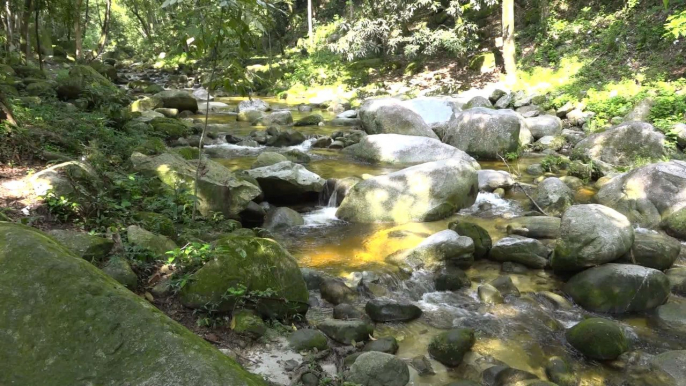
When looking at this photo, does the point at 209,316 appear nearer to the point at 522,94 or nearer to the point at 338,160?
the point at 338,160

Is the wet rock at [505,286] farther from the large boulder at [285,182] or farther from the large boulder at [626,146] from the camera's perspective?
the large boulder at [626,146]

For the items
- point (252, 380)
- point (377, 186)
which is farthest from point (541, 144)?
point (252, 380)

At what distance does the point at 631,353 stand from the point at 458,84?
17033mm

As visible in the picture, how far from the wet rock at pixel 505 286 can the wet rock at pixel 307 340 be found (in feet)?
7.97

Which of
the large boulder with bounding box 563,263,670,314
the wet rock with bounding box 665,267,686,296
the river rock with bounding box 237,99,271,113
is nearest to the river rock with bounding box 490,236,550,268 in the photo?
the large boulder with bounding box 563,263,670,314

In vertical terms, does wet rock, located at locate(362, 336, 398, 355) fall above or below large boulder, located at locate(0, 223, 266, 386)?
below

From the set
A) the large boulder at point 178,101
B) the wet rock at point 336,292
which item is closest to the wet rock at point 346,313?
the wet rock at point 336,292

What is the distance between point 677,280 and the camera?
5430mm

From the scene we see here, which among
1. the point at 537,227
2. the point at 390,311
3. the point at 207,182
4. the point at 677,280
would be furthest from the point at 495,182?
the point at 207,182

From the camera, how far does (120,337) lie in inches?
74.0

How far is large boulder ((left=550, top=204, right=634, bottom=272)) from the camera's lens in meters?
5.44

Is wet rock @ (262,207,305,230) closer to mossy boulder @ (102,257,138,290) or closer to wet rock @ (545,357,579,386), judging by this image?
mossy boulder @ (102,257,138,290)

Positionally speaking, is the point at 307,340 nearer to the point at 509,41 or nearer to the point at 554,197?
the point at 554,197

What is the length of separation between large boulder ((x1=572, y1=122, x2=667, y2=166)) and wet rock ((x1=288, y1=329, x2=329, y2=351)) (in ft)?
27.0
